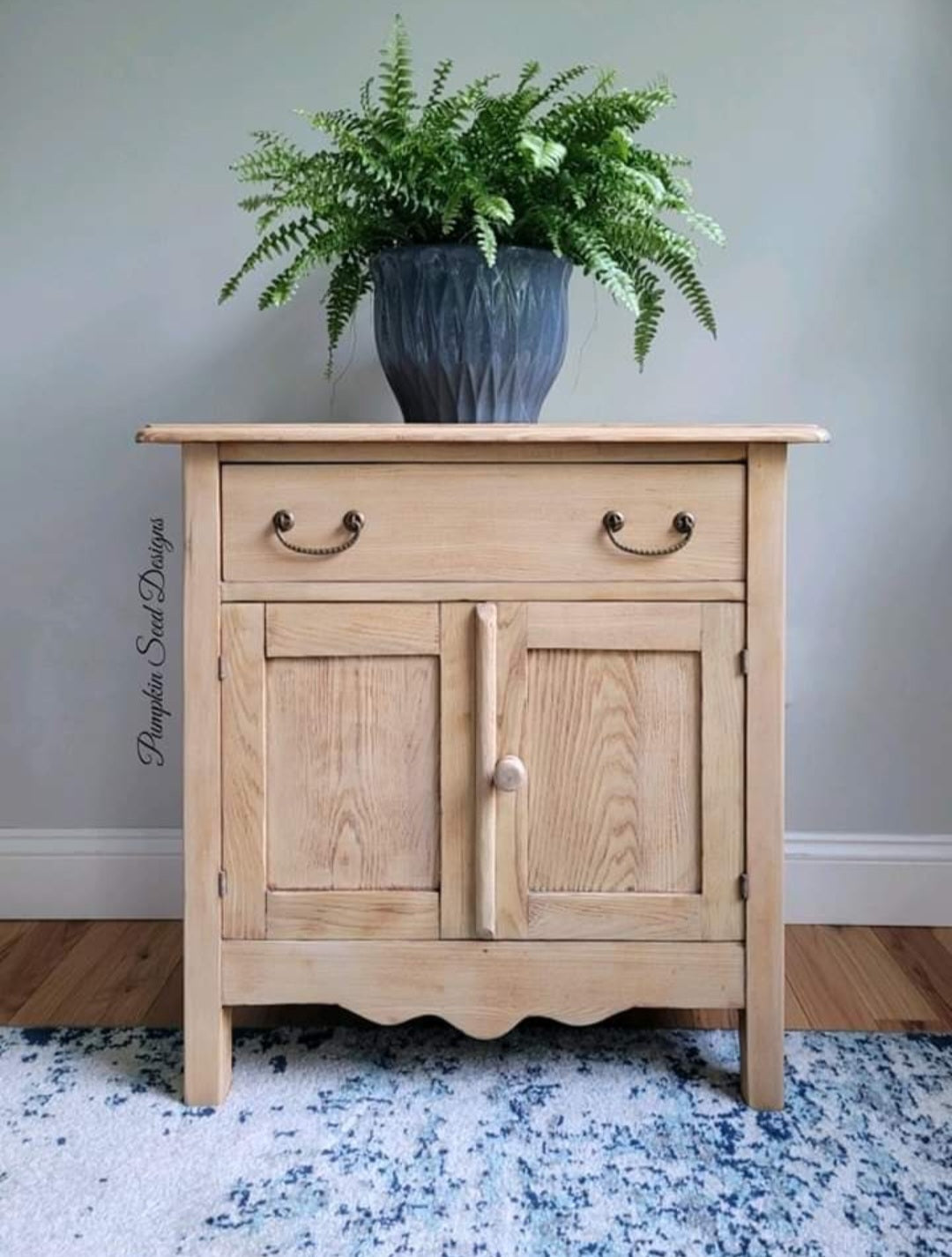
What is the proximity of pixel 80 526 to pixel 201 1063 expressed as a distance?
923 mm

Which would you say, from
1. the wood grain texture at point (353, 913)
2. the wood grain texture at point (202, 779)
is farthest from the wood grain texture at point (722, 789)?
the wood grain texture at point (202, 779)

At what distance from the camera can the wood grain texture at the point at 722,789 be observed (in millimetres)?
1250

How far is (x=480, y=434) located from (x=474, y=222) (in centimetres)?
26

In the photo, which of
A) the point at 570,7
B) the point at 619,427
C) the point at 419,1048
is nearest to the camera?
the point at 619,427

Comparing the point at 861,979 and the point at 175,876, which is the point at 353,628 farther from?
the point at 861,979

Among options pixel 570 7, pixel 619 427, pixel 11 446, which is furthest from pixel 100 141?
pixel 619 427

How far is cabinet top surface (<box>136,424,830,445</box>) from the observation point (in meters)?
1.20

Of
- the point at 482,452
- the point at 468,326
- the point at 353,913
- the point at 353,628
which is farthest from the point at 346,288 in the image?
the point at 353,913

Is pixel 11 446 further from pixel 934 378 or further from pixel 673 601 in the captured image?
pixel 934 378

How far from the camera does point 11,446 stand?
1.80m

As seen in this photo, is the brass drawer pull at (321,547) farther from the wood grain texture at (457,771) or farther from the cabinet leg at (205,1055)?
the cabinet leg at (205,1055)

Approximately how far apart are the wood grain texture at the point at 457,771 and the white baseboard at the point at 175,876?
72cm

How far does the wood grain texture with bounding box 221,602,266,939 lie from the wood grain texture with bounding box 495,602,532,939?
27 cm

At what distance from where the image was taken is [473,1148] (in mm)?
1185
